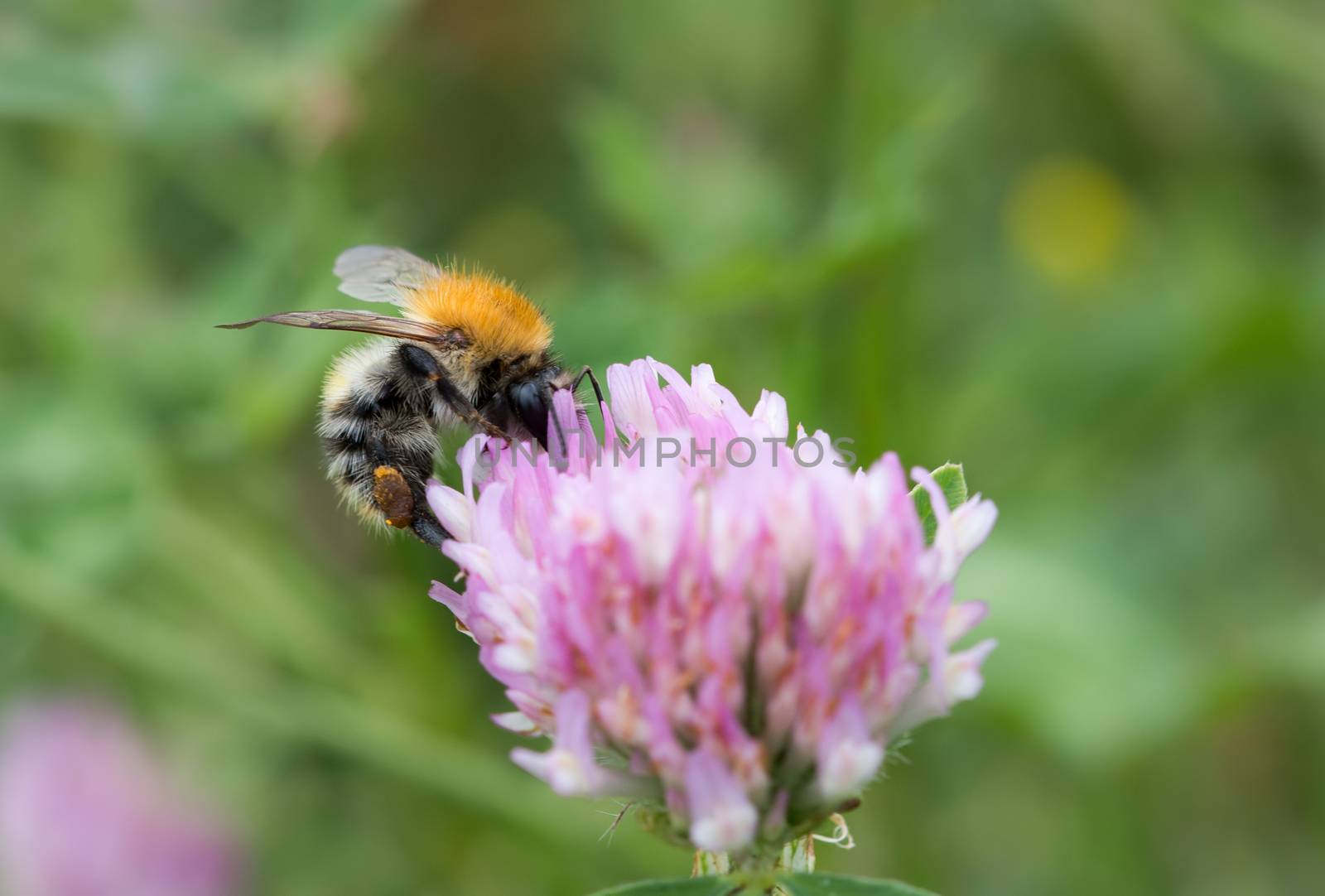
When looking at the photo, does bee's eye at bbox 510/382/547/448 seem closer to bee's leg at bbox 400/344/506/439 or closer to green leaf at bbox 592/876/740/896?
bee's leg at bbox 400/344/506/439

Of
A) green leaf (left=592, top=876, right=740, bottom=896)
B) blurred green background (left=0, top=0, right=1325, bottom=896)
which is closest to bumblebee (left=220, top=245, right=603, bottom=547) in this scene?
green leaf (left=592, top=876, right=740, bottom=896)

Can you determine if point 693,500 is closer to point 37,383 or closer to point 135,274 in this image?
point 37,383

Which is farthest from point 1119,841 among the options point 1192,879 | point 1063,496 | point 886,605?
point 886,605

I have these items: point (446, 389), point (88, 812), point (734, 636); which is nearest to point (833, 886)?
point (734, 636)

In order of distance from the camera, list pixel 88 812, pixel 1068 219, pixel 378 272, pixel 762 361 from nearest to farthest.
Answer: pixel 378 272 < pixel 762 361 < pixel 88 812 < pixel 1068 219

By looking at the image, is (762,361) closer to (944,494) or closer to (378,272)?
(378,272)
